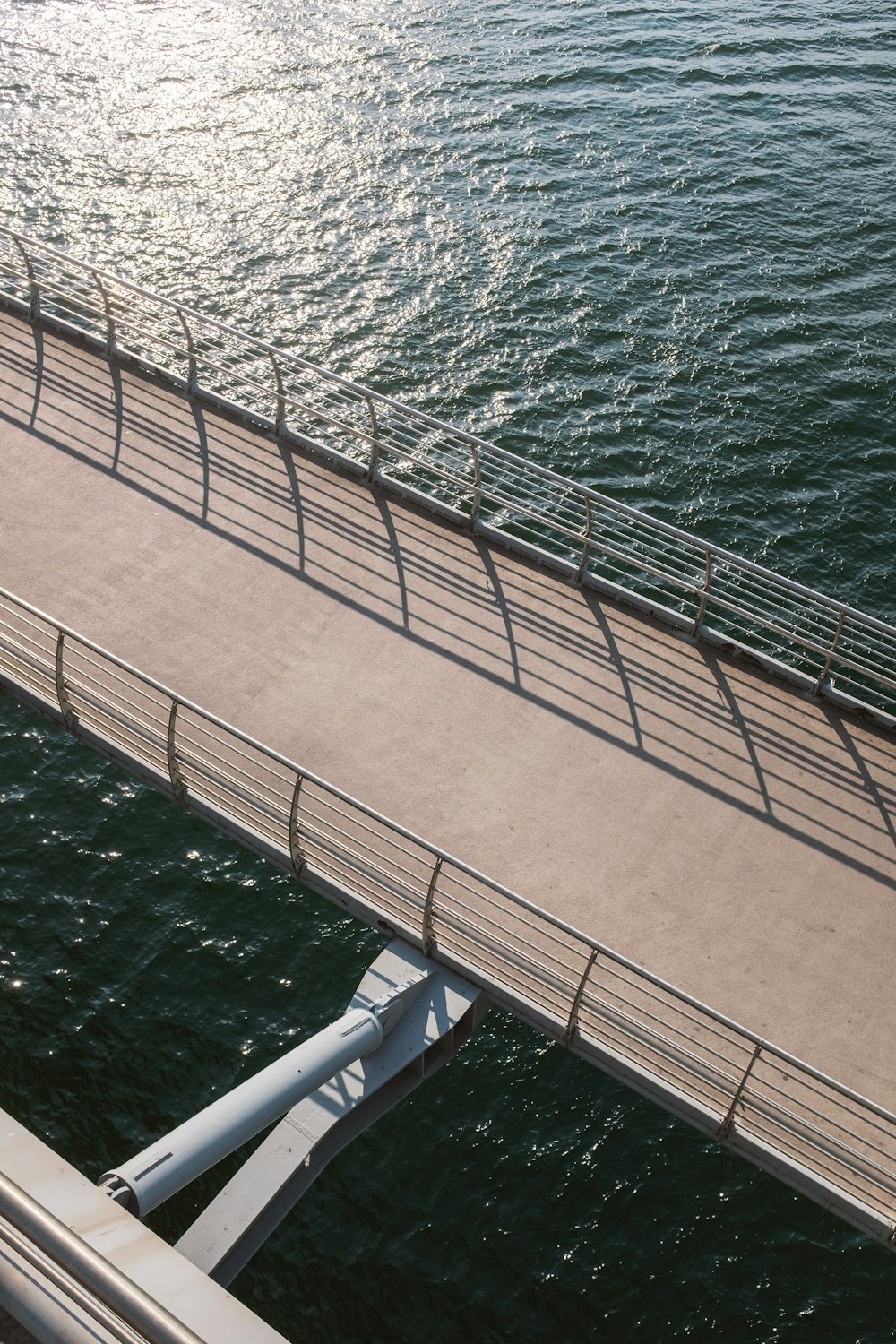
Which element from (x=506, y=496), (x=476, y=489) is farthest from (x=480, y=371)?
(x=476, y=489)

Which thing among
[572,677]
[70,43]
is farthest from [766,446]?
[70,43]

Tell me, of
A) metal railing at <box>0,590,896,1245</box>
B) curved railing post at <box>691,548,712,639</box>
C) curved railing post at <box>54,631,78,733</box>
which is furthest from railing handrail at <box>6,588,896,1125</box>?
curved railing post at <box>691,548,712,639</box>

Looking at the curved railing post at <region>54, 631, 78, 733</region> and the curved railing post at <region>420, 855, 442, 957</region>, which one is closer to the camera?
the curved railing post at <region>420, 855, 442, 957</region>

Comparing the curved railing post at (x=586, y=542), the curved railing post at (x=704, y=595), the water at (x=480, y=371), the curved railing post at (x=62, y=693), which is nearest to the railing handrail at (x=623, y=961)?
the curved railing post at (x=62, y=693)

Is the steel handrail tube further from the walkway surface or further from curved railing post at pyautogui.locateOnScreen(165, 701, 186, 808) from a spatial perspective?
the walkway surface

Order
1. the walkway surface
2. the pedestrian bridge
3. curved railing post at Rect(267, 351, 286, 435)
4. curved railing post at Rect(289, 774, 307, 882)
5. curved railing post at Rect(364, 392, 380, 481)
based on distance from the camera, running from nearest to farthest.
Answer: the pedestrian bridge < curved railing post at Rect(289, 774, 307, 882) < the walkway surface < curved railing post at Rect(364, 392, 380, 481) < curved railing post at Rect(267, 351, 286, 435)

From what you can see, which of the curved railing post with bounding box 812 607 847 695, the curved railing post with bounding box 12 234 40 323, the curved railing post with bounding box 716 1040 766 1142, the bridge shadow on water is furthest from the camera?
the curved railing post with bounding box 12 234 40 323

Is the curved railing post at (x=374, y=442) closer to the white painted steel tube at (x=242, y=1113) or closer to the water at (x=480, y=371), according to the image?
the water at (x=480, y=371)

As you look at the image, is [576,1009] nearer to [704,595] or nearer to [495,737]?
[495,737]
